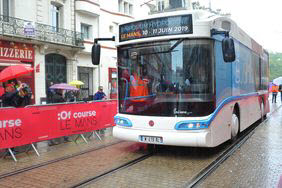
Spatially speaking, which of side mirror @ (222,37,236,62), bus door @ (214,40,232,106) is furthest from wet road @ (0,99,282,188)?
side mirror @ (222,37,236,62)

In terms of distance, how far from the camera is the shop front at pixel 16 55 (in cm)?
1766

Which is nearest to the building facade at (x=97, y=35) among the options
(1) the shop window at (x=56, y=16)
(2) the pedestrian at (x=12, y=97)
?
(1) the shop window at (x=56, y=16)

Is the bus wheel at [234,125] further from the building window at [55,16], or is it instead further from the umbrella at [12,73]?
the building window at [55,16]

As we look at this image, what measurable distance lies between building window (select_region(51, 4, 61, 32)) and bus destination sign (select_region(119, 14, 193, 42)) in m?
15.5

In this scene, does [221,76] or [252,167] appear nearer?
[252,167]

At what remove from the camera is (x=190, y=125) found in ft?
Answer: 21.3

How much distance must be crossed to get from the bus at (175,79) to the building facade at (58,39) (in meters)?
8.90

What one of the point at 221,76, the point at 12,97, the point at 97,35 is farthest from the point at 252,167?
the point at 97,35

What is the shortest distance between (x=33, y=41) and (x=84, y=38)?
6.18 metres

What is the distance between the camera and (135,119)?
23.5 ft

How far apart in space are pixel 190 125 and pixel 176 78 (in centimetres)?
106

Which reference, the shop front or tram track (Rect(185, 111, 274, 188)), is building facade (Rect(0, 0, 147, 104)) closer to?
the shop front

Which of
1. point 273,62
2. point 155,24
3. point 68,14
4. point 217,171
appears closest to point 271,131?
point 217,171

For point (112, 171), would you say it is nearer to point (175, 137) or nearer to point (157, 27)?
point (175, 137)
